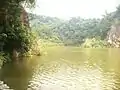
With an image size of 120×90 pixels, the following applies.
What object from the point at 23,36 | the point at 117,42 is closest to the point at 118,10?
the point at 117,42

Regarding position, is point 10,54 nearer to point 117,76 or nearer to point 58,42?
point 117,76

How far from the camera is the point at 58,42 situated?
79875 millimetres

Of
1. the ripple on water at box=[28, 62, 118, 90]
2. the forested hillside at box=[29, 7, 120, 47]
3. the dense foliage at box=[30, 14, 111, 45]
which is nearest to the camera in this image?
the ripple on water at box=[28, 62, 118, 90]

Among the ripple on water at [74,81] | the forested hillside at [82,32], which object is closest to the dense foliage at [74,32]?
the forested hillside at [82,32]

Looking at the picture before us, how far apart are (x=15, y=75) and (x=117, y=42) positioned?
53278mm

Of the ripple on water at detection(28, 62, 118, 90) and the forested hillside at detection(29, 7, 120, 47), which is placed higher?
the forested hillside at detection(29, 7, 120, 47)

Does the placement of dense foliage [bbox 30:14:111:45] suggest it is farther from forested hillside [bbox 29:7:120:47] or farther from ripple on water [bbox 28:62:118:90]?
ripple on water [bbox 28:62:118:90]

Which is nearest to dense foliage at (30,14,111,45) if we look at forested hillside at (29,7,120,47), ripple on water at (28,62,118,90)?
forested hillside at (29,7,120,47)

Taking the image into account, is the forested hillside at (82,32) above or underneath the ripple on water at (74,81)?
above

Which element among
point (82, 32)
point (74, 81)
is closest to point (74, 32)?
point (82, 32)

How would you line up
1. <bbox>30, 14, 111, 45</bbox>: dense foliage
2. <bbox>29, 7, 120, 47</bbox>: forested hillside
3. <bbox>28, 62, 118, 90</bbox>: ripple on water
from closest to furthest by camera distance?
1. <bbox>28, 62, 118, 90</bbox>: ripple on water
2. <bbox>29, 7, 120, 47</bbox>: forested hillside
3. <bbox>30, 14, 111, 45</bbox>: dense foliage

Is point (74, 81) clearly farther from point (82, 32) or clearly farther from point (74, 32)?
point (74, 32)

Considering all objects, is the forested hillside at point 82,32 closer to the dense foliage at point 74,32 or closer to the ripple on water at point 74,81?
the dense foliage at point 74,32

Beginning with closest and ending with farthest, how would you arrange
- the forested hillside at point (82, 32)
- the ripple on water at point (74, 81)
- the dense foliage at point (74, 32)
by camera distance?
1. the ripple on water at point (74, 81)
2. the forested hillside at point (82, 32)
3. the dense foliage at point (74, 32)
